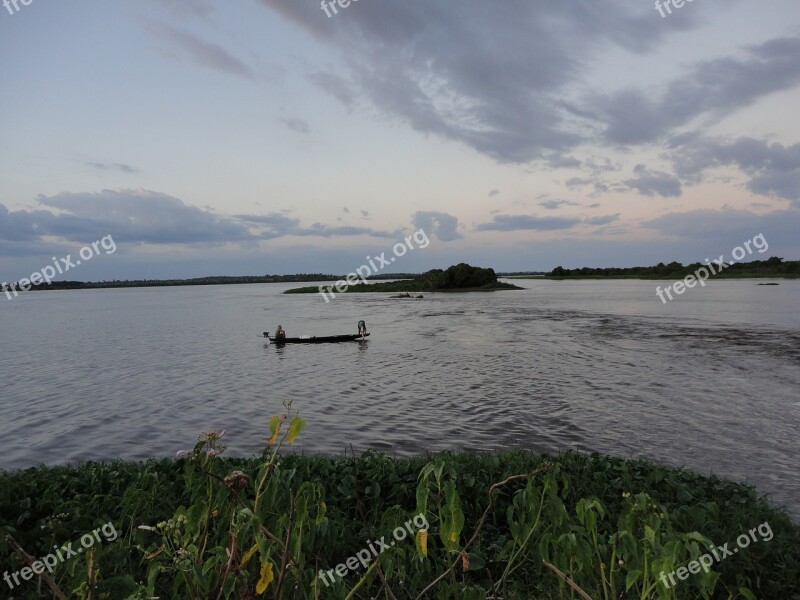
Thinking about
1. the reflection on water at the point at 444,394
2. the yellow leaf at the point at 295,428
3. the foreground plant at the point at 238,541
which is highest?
the yellow leaf at the point at 295,428

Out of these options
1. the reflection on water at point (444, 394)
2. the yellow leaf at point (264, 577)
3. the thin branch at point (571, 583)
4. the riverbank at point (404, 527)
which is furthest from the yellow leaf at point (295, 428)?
the reflection on water at point (444, 394)

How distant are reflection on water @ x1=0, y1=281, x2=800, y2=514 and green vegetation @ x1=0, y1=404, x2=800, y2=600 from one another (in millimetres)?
5021

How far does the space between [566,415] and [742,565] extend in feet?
38.0

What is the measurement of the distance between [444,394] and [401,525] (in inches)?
626

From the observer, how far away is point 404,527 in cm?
476

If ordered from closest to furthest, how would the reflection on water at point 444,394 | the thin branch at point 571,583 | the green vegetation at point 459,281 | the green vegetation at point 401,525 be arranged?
the thin branch at point 571,583, the green vegetation at point 401,525, the reflection on water at point 444,394, the green vegetation at point 459,281

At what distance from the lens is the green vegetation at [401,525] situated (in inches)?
119

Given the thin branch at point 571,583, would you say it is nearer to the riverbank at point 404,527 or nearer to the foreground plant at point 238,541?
the riverbank at point 404,527

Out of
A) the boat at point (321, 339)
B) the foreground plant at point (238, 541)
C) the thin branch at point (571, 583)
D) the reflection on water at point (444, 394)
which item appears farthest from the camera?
the boat at point (321, 339)

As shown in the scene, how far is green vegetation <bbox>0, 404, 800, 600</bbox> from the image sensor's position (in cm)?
303

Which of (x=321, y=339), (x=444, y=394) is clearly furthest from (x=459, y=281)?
(x=444, y=394)

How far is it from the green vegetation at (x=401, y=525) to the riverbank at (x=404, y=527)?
23 millimetres

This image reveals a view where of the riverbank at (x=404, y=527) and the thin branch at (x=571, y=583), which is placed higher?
the thin branch at (x=571, y=583)

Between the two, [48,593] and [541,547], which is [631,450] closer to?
[541,547]
